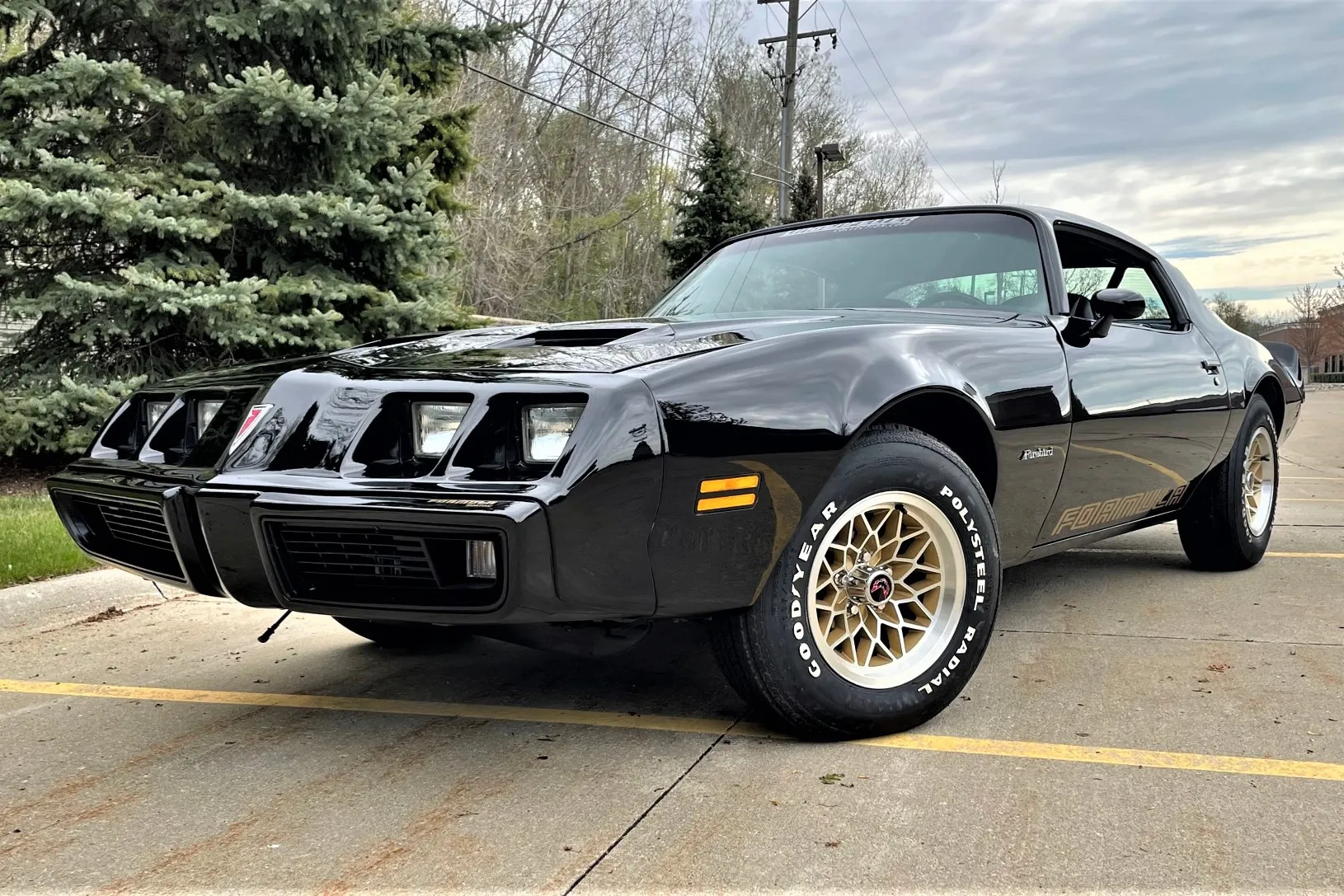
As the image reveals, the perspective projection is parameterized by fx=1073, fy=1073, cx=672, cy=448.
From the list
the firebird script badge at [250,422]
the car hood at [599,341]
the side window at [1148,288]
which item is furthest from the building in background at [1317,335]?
the firebird script badge at [250,422]

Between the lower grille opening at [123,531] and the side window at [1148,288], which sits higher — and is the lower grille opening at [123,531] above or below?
below

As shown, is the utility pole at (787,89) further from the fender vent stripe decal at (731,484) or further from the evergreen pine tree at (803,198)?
the fender vent stripe decal at (731,484)

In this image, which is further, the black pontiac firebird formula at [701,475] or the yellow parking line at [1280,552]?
the yellow parking line at [1280,552]

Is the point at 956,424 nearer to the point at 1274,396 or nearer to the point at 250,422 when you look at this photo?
the point at 250,422

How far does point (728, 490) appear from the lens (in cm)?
238

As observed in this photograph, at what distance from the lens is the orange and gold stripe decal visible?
7.70ft

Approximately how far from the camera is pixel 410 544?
2.28m

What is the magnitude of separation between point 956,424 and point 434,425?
1.55m

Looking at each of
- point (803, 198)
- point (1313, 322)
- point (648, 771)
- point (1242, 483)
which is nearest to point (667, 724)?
point (648, 771)

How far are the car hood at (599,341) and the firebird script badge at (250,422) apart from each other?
0.88ft

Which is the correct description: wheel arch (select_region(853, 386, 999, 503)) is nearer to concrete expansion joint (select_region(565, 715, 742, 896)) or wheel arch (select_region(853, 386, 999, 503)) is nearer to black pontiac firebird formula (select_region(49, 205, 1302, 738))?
black pontiac firebird formula (select_region(49, 205, 1302, 738))

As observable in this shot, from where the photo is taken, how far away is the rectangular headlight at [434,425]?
7.95ft

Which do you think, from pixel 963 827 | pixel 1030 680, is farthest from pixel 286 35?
pixel 963 827

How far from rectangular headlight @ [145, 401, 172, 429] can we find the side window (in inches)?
146
